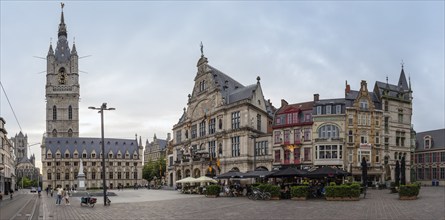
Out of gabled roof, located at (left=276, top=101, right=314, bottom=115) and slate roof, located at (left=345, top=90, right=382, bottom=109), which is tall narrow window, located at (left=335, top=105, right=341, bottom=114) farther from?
gabled roof, located at (left=276, top=101, right=314, bottom=115)

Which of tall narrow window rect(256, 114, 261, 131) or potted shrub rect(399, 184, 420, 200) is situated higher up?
tall narrow window rect(256, 114, 261, 131)

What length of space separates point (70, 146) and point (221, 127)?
84.2m

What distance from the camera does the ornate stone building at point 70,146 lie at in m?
136

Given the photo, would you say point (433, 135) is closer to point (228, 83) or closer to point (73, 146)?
point (228, 83)

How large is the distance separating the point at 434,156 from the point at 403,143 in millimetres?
13771

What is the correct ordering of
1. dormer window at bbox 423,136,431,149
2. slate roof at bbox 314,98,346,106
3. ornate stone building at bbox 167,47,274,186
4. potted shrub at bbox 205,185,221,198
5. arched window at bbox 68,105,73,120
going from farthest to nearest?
arched window at bbox 68,105,73,120, dormer window at bbox 423,136,431,149, ornate stone building at bbox 167,47,274,186, slate roof at bbox 314,98,346,106, potted shrub at bbox 205,185,221,198

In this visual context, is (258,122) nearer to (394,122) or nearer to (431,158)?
(394,122)

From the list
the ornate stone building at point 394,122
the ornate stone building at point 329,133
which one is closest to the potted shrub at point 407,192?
the ornate stone building at point 329,133

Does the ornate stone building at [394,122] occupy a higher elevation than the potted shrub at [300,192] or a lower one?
higher

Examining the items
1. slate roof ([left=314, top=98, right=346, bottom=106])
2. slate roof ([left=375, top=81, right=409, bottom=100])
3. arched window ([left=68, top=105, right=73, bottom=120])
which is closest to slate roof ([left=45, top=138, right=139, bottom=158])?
arched window ([left=68, top=105, right=73, bottom=120])

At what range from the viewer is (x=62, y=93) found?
523ft

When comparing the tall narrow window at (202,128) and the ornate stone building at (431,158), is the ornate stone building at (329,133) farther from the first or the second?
the ornate stone building at (431,158)

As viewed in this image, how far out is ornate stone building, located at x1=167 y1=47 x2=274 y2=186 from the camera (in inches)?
2670

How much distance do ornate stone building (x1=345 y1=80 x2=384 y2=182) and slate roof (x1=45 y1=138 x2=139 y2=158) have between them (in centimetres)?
10129
